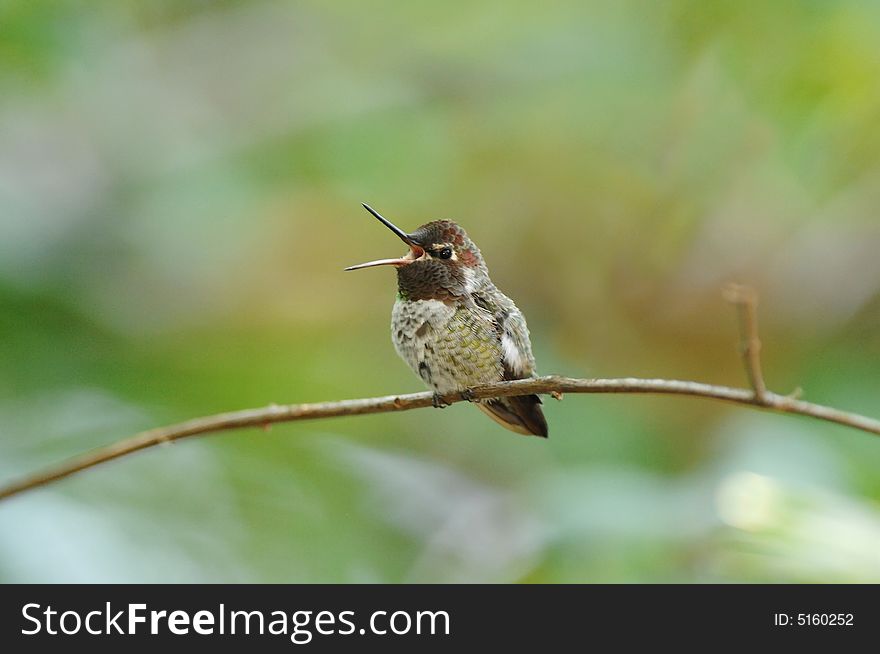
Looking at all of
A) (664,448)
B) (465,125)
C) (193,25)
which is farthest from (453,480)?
(193,25)

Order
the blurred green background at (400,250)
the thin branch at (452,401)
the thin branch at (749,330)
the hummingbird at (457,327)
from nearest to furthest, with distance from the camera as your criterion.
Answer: the thin branch at (452,401) → the thin branch at (749,330) → the hummingbird at (457,327) → the blurred green background at (400,250)

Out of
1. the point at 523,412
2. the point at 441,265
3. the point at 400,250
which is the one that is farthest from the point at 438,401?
the point at 400,250

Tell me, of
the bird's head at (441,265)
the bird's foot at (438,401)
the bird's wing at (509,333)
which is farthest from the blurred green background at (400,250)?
the bird's foot at (438,401)

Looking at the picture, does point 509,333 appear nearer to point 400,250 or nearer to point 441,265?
point 441,265

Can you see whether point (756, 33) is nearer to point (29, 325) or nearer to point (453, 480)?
point (453, 480)

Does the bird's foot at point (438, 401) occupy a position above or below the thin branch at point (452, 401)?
above

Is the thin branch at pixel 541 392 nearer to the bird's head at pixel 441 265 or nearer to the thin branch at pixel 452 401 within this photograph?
the thin branch at pixel 452 401
